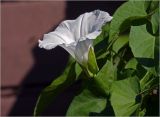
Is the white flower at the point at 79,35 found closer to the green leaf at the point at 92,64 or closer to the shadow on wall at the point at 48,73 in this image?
the green leaf at the point at 92,64

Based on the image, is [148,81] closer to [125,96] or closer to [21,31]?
[125,96]

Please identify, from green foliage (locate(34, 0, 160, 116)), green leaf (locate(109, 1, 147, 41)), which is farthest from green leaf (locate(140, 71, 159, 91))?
green leaf (locate(109, 1, 147, 41))

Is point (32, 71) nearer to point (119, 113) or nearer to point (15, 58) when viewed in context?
point (15, 58)

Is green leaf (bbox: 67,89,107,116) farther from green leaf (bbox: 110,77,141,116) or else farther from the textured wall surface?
the textured wall surface

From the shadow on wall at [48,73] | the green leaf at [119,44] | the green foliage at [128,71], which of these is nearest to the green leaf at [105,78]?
the green foliage at [128,71]

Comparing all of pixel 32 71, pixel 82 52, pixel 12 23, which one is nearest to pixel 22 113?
pixel 32 71

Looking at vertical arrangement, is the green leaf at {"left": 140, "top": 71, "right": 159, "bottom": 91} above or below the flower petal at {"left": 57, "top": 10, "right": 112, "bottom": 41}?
below
